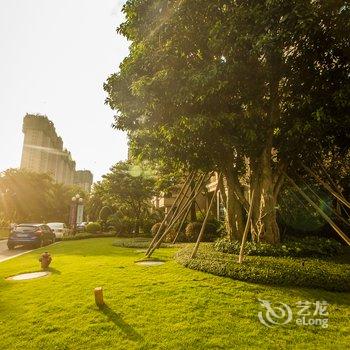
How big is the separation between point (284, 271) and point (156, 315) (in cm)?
373

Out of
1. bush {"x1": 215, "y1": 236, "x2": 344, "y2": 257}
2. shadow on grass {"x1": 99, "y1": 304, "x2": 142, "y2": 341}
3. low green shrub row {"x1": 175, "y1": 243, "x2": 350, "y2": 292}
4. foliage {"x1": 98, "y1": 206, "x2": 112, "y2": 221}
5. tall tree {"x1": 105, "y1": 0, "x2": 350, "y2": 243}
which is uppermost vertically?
tall tree {"x1": 105, "y1": 0, "x2": 350, "y2": 243}

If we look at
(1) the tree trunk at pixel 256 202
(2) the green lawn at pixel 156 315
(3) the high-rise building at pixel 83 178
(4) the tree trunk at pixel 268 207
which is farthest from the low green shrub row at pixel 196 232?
(3) the high-rise building at pixel 83 178

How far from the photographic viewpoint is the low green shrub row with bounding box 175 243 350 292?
294 inches

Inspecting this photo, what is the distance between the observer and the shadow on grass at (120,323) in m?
5.05

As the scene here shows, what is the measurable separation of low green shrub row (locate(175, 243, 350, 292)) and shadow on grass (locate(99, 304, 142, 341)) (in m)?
3.49

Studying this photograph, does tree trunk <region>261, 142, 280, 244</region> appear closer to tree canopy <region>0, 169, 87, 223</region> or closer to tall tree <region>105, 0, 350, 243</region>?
tall tree <region>105, 0, 350, 243</region>

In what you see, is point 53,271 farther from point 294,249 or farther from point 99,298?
point 294,249

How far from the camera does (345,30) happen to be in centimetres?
885

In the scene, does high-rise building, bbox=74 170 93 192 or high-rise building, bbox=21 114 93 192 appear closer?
high-rise building, bbox=21 114 93 192

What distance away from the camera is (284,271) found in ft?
25.8

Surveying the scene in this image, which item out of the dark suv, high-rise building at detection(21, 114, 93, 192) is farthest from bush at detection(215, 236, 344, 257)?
high-rise building at detection(21, 114, 93, 192)

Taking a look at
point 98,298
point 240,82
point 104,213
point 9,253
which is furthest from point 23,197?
point 98,298

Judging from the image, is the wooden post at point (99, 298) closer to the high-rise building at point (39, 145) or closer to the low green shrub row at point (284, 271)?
the low green shrub row at point (284, 271)

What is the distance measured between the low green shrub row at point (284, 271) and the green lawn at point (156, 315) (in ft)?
0.94
